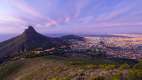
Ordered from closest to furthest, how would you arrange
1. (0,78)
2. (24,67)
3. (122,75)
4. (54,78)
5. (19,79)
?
1. (122,75)
2. (54,78)
3. (19,79)
4. (0,78)
5. (24,67)

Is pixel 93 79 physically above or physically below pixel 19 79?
above

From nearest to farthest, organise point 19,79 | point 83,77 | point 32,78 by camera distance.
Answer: point 83,77, point 32,78, point 19,79

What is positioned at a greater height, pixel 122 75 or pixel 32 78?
pixel 122 75

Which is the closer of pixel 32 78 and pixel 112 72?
pixel 112 72

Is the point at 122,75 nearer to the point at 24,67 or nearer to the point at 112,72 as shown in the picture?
the point at 112,72

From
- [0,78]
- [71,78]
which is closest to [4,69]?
[0,78]

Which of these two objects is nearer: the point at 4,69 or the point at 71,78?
the point at 71,78

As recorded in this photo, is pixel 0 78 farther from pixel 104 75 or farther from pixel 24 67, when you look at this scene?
pixel 104 75

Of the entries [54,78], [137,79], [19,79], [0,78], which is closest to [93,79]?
[137,79]

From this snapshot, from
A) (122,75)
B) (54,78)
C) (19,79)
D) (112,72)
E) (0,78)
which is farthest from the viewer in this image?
(0,78)
